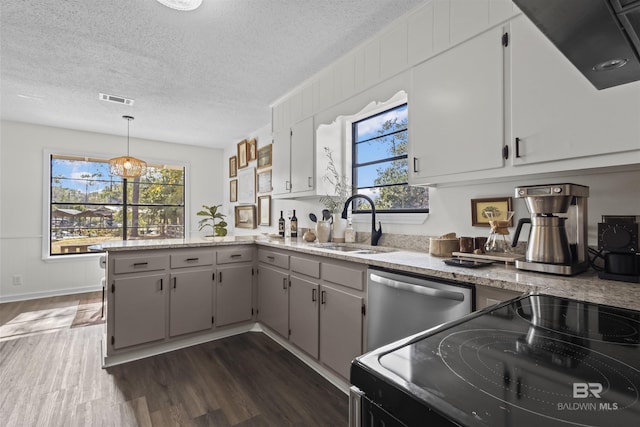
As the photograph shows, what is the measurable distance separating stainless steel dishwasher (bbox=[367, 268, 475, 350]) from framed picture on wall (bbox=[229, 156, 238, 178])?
4202 millimetres

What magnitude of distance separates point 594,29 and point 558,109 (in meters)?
0.78

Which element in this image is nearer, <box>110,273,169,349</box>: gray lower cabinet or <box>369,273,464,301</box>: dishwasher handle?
<box>369,273,464,301</box>: dishwasher handle

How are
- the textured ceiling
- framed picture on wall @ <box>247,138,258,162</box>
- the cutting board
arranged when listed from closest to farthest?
the cutting board, the textured ceiling, framed picture on wall @ <box>247,138,258,162</box>

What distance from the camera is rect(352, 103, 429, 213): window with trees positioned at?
2598mm

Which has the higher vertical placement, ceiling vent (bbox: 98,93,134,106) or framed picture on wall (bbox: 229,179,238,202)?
ceiling vent (bbox: 98,93,134,106)

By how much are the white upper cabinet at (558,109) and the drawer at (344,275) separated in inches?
40.5

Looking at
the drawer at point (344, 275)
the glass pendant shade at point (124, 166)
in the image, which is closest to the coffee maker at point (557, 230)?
the drawer at point (344, 275)

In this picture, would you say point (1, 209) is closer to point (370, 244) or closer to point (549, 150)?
point (370, 244)

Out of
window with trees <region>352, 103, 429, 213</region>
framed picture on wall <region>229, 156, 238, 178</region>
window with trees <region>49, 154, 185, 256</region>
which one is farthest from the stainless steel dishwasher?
window with trees <region>49, 154, 185, 256</region>

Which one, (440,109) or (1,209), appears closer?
(440,109)

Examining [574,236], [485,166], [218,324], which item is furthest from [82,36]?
[574,236]

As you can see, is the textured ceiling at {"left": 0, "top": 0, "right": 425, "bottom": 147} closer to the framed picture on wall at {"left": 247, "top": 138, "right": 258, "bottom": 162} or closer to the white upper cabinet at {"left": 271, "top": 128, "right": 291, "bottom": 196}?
the white upper cabinet at {"left": 271, "top": 128, "right": 291, "bottom": 196}

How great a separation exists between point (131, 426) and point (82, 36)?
2.66 meters

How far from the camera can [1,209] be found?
4.32m
